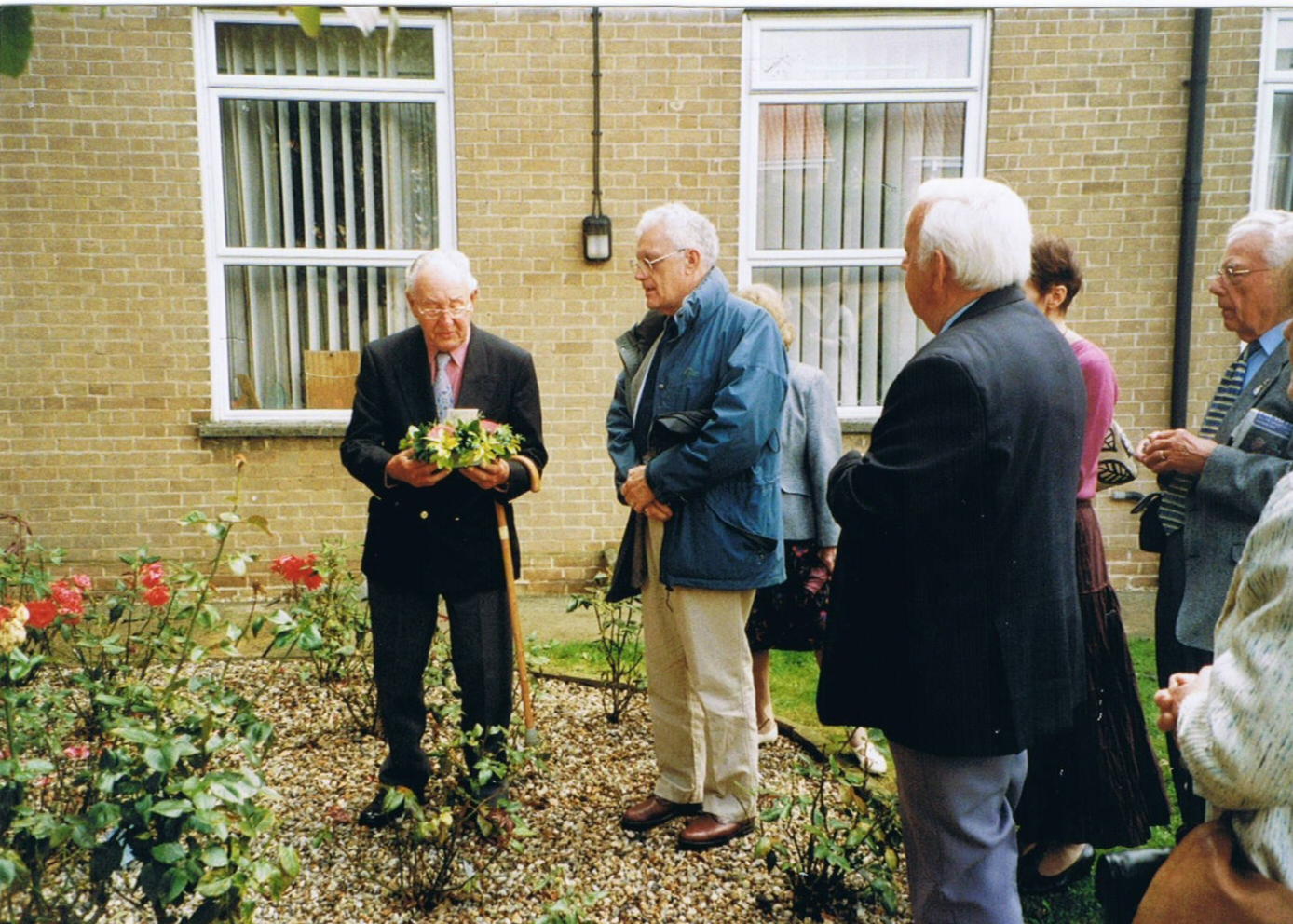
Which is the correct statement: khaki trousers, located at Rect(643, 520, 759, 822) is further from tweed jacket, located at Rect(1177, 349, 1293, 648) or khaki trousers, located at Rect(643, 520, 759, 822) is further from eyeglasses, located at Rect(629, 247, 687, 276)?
tweed jacket, located at Rect(1177, 349, 1293, 648)

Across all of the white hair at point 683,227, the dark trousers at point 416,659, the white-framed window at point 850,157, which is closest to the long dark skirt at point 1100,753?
the white hair at point 683,227

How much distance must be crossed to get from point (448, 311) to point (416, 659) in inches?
46.2

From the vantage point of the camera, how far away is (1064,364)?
6.99 ft

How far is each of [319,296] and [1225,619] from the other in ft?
19.3

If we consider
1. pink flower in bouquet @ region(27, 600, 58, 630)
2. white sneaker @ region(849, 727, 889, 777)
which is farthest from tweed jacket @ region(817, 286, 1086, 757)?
pink flower in bouquet @ region(27, 600, 58, 630)

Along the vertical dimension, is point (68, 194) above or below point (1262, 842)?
above

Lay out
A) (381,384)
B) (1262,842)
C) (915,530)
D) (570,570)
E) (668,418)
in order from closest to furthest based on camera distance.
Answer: (1262,842) < (915,530) < (668,418) < (381,384) < (570,570)

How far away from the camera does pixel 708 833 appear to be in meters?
3.13

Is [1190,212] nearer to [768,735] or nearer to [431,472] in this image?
[768,735]

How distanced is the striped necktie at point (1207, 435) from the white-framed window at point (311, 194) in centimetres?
459

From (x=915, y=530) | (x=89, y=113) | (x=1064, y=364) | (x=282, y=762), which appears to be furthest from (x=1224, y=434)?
(x=89, y=113)

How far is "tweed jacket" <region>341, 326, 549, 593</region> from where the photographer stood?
3186 mm

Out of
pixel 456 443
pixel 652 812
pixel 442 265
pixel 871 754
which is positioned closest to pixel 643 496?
pixel 456 443

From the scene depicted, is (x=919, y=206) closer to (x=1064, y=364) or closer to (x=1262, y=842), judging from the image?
(x=1064, y=364)
